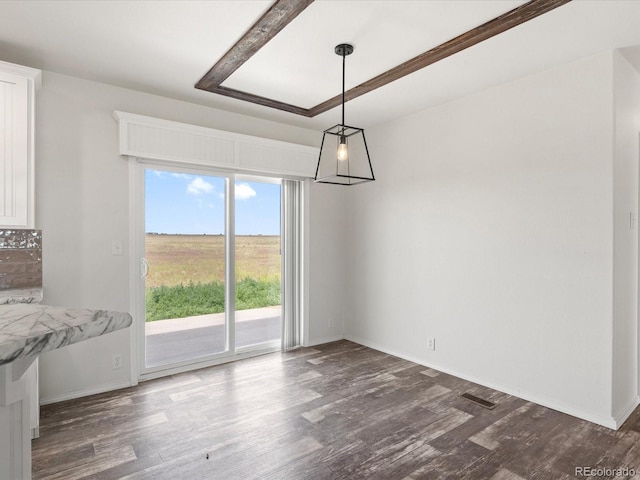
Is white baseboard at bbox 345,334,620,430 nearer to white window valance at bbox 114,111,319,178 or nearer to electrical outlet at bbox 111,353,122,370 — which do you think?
white window valance at bbox 114,111,319,178

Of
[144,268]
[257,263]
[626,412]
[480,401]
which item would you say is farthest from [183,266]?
[626,412]

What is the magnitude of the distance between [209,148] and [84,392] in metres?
2.50

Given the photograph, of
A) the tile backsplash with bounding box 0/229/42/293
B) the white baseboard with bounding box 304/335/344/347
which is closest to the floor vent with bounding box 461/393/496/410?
the white baseboard with bounding box 304/335/344/347

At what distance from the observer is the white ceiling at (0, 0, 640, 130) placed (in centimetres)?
228

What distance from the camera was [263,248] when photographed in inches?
176

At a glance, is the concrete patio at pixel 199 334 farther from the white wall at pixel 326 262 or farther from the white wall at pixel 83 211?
the white wall at pixel 326 262

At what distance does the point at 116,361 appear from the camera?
342 cm

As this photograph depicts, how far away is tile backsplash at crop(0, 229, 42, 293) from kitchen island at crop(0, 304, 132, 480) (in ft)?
7.98

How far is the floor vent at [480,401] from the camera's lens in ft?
10.1

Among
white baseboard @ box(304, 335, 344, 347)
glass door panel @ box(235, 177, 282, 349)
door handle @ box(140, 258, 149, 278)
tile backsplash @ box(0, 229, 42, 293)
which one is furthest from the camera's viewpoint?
white baseboard @ box(304, 335, 344, 347)

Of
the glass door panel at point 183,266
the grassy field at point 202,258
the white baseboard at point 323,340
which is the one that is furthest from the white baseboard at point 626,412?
the glass door panel at point 183,266

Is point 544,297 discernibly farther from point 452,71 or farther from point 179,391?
point 179,391

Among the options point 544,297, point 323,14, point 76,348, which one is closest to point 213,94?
point 323,14

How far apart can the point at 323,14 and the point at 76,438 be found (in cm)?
324
